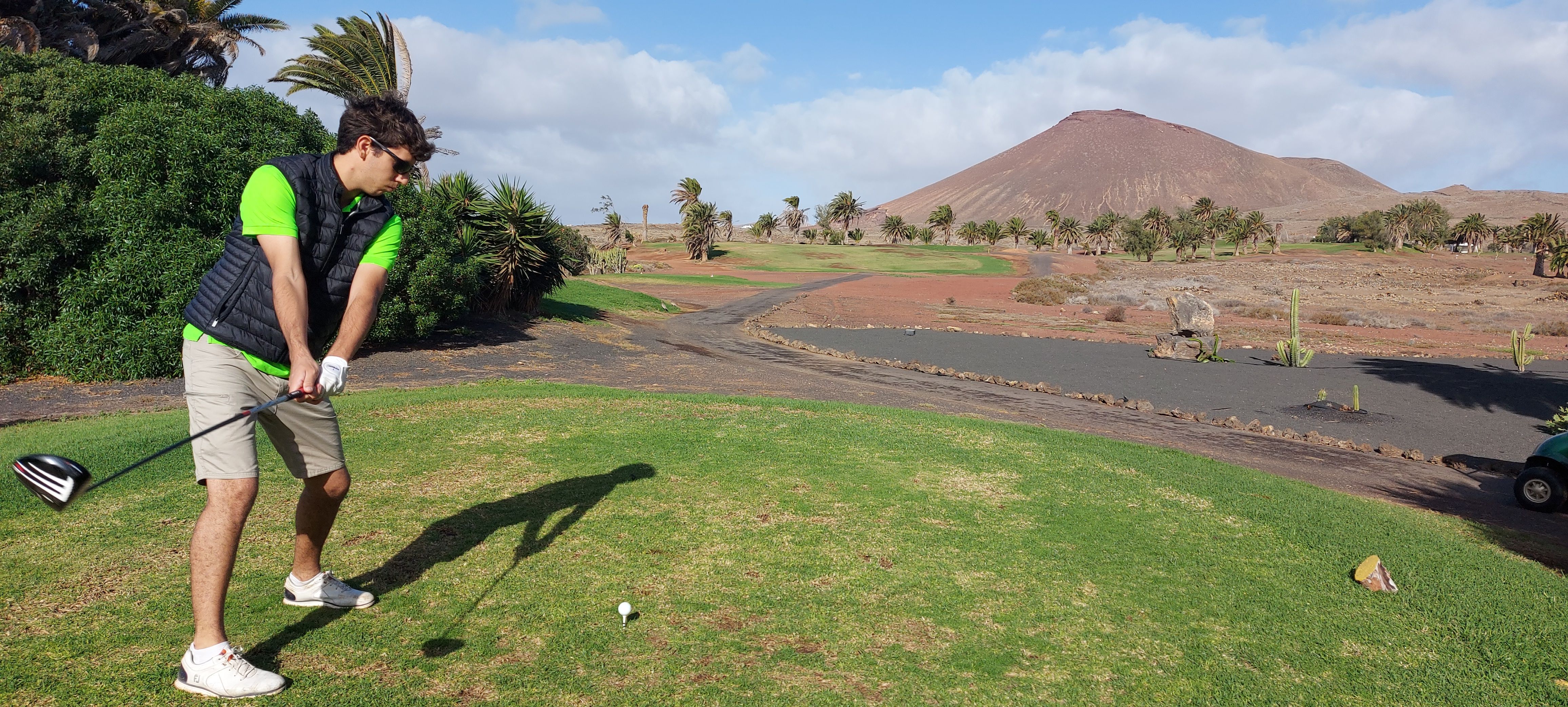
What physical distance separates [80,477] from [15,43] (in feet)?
112

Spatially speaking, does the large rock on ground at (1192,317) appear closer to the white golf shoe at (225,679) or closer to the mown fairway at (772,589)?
the mown fairway at (772,589)

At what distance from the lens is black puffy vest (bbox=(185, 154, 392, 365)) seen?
11.9ft

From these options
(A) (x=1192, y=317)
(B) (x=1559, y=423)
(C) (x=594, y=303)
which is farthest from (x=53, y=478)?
(C) (x=594, y=303)

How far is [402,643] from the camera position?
13.3 feet

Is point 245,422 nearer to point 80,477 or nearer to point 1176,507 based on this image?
point 80,477

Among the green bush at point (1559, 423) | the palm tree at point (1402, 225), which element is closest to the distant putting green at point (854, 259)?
the palm tree at point (1402, 225)

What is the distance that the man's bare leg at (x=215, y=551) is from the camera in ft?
11.5

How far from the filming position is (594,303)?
113 ft

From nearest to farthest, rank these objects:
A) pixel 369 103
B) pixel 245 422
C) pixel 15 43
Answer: pixel 245 422 → pixel 369 103 → pixel 15 43

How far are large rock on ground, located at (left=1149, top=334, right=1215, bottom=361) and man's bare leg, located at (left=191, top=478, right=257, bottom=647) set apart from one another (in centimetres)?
2681

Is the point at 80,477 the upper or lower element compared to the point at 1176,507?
upper

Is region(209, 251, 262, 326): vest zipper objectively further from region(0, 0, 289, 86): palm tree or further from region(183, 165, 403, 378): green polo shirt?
region(0, 0, 289, 86): palm tree

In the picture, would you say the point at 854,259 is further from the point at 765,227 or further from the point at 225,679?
the point at 225,679

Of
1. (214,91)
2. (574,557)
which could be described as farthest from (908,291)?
(574,557)
